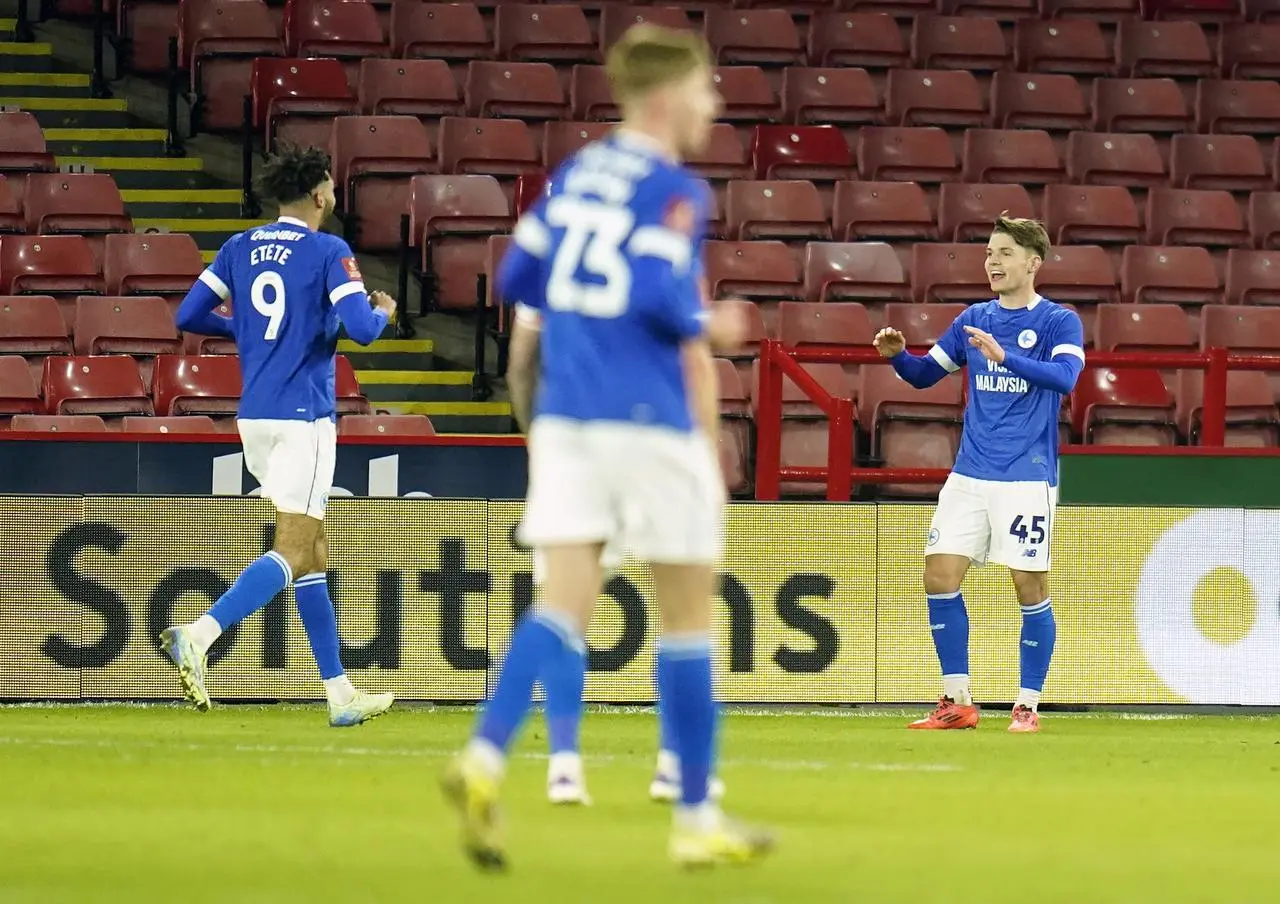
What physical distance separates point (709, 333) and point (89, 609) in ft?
18.4

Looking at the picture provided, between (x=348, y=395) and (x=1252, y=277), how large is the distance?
20.7ft

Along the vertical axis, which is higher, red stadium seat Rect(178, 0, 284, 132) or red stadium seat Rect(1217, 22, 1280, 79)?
red stadium seat Rect(1217, 22, 1280, 79)

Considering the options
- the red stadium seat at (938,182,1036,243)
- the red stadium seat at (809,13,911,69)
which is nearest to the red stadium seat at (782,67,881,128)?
the red stadium seat at (809,13,911,69)

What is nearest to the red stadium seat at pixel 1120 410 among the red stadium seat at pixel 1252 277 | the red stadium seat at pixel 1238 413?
the red stadium seat at pixel 1238 413

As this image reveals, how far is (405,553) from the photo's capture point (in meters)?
9.38

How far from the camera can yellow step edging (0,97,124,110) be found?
14898 mm

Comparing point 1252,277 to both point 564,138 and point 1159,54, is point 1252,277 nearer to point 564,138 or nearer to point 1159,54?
point 1159,54

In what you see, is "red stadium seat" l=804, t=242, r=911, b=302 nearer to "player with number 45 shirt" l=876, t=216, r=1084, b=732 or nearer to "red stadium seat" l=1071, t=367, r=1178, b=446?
"red stadium seat" l=1071, t=367, r=1178, b=446

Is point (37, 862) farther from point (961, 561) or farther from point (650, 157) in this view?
point (961, 561)

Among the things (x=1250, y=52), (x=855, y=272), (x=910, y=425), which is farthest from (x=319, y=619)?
(x=1250, y=52)

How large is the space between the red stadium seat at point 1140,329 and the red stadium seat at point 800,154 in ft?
7.59

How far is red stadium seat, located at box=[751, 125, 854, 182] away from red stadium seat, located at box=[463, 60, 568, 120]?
139 centimetres

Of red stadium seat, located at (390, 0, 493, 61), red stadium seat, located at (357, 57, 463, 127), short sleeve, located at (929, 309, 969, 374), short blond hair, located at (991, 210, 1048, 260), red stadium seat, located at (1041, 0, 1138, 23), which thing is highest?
red stadium seat, located at (1041, 0, 1138, 23)

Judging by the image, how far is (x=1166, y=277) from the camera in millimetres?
14281
